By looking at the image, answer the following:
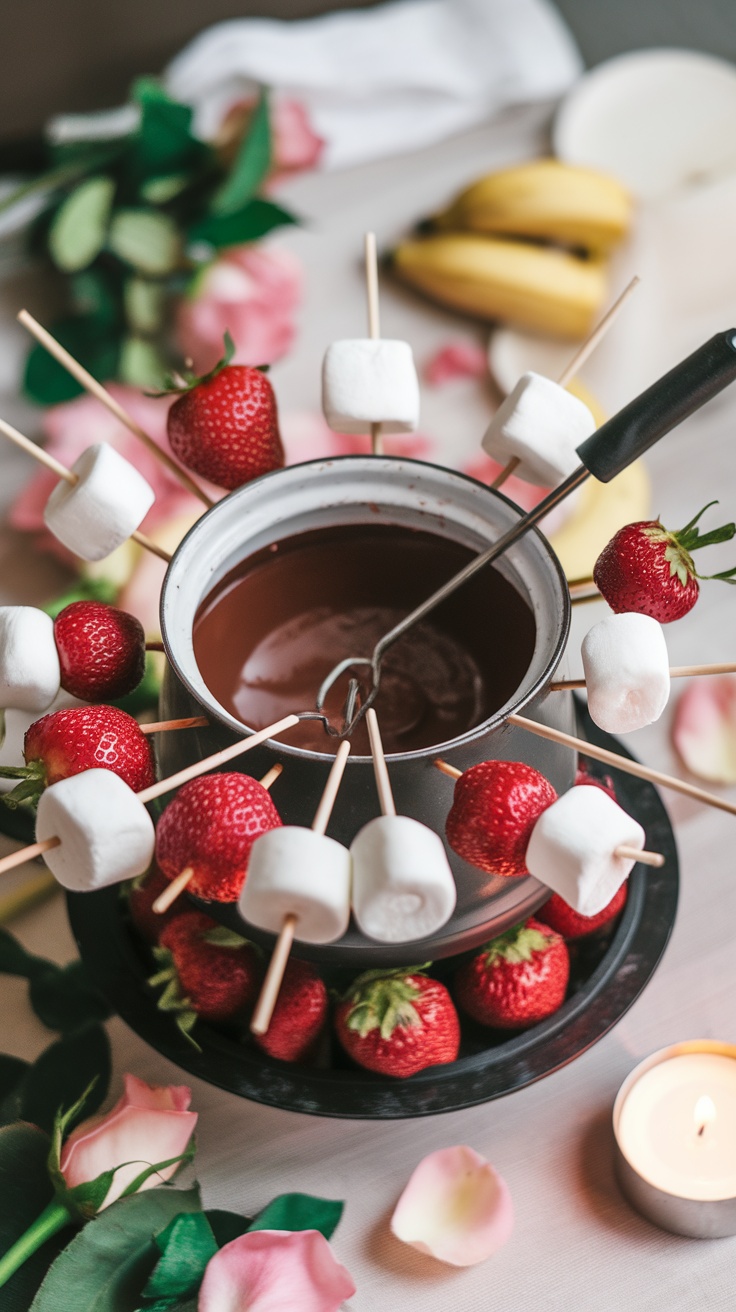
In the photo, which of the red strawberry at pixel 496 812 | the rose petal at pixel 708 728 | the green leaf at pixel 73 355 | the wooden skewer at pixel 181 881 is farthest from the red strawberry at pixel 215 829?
the green leaf at pixel 73 355

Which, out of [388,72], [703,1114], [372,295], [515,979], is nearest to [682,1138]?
[703,1114]

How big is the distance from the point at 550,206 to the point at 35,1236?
1133mm

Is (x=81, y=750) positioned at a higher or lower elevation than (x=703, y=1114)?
higher

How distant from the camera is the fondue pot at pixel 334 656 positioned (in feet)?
2.27

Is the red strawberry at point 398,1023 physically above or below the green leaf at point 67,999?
above

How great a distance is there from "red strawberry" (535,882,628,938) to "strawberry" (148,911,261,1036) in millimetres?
200

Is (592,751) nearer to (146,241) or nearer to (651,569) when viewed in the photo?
(651,569)

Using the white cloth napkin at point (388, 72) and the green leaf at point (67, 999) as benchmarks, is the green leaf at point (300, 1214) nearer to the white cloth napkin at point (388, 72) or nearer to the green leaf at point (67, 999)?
the green leaf at point (67, 999)

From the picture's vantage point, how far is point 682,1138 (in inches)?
30.5

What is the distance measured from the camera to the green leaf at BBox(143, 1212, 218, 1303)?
72cm

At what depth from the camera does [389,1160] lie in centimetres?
81

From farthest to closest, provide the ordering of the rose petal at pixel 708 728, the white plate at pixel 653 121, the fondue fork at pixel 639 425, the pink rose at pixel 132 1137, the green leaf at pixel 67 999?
the white plate at pixel 653 121 → the rose petal at pixel 708 728 → the green leaf at pixel 67 999 → the pink rose at pixel 132 1137 → the fondue fork at pixel 639 425

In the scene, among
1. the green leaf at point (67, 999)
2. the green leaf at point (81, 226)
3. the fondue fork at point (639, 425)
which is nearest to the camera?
the fondue fork at point (639, 425)

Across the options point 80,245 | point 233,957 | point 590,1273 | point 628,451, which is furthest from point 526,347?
point 590,1273
